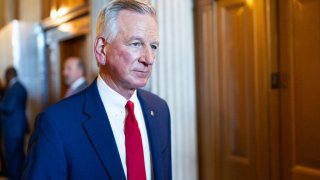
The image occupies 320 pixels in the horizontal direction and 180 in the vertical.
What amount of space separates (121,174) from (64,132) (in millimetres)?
235

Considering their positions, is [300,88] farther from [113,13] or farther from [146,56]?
→ [113,13]

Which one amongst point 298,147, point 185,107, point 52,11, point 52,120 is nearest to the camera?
point 52,120


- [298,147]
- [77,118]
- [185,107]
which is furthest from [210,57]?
[77,118]

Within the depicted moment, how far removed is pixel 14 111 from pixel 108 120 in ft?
12.7

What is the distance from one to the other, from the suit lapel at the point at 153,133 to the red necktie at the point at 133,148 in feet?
0.23

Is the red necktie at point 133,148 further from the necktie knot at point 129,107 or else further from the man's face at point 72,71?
the man's face at point 72,71

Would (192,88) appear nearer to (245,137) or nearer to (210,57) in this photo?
(210,57)

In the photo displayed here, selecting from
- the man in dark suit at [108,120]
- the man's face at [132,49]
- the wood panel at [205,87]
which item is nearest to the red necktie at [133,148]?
the man in dark suit at [108,120]

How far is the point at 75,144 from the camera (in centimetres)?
127

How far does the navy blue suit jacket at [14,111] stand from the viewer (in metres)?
4.81

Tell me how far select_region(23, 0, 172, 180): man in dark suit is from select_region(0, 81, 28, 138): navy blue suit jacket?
375 centimetres

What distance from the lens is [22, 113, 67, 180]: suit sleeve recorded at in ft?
3.97

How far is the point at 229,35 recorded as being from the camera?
214 centimetres

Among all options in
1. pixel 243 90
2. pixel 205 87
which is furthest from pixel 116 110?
pixel 205 87
